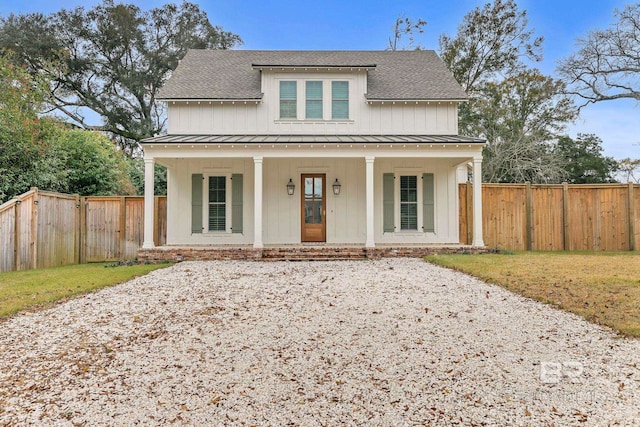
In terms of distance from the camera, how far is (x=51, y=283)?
6.97 m

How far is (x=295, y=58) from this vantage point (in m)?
13.3

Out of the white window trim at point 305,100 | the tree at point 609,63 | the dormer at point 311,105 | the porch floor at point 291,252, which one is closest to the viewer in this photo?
the porch floor at point 291,252

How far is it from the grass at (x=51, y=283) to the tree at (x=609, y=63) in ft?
69.4

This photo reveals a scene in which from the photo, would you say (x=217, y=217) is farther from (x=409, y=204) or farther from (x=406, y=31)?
(x=406, y=31)

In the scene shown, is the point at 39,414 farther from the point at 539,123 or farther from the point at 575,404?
the point at 539,123

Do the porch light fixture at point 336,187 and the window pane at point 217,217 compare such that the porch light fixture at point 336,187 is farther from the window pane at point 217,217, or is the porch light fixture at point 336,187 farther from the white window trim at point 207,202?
the window pane at point 217,217

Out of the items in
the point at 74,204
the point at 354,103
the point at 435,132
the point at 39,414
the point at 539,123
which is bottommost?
the point at 39,414

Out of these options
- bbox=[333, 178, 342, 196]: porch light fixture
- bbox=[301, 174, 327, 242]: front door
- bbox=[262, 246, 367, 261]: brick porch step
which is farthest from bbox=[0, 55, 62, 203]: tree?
bbox=[333, 178, 342, 196]: porch light fixture

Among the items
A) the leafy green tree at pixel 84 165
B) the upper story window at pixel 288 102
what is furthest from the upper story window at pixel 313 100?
the leafy green tree at pixel 84 165

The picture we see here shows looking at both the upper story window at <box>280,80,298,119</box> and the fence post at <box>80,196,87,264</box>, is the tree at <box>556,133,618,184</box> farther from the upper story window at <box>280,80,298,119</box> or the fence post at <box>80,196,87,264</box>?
the fence post at <box>80,196,87,264</box>

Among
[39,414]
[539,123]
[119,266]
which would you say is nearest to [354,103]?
[119,266]

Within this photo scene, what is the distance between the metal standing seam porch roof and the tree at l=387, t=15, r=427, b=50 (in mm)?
13505

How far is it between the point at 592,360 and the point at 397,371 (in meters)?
1.80

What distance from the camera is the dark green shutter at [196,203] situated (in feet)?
37.3
